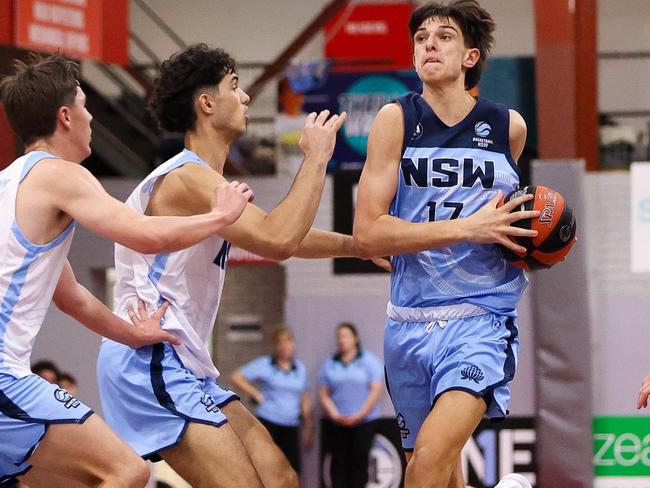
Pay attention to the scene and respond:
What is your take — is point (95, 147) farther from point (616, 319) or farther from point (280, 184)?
point (616, 319)

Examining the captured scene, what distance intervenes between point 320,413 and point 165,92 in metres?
6.49

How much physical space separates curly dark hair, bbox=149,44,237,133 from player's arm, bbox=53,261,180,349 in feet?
2.47

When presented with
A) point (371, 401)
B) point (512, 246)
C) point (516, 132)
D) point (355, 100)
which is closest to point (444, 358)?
point (512, 246)

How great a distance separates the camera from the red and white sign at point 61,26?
8469 millimetres

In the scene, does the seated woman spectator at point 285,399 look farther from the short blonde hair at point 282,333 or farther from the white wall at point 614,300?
the white wall at point 614,300

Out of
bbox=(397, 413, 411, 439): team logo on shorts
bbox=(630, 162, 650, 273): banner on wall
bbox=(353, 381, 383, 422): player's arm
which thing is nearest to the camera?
bbox=(397, 413, 411, 439): team logo on shorts

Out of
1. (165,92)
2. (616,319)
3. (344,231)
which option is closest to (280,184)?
(344,231)

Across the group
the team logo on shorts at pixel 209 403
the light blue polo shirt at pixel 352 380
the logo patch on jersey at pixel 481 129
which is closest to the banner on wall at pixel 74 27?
the light blue polo shirt at pixel 352 380

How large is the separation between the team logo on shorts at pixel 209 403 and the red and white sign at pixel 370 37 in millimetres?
8475

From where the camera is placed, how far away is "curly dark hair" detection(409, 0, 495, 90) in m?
4.82

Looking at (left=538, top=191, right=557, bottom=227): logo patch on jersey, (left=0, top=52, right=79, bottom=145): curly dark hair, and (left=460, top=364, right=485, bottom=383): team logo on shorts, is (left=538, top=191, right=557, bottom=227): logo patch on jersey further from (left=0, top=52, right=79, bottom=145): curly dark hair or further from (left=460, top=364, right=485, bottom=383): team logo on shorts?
(left=0, top=52, right=79, bottom=145): curly dark hair

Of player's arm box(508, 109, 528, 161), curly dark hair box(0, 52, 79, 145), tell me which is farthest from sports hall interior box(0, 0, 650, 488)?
player's arm box(508, 109, 528, 161)

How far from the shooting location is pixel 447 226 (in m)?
4.47

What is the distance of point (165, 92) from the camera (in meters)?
4.83
